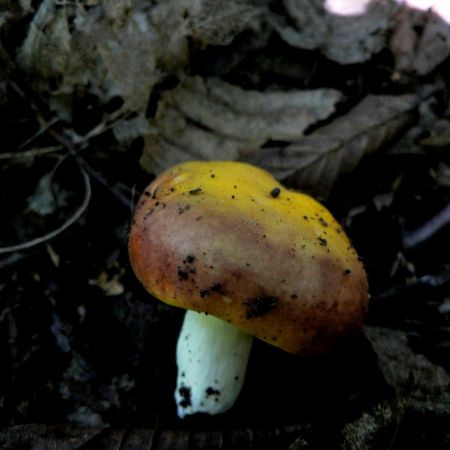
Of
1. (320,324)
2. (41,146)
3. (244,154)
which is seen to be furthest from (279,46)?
(320,324)

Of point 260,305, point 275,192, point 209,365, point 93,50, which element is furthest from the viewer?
point 93,50

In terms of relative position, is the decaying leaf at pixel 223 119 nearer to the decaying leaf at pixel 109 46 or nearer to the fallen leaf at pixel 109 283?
the decaying leaf at pixel 109 46

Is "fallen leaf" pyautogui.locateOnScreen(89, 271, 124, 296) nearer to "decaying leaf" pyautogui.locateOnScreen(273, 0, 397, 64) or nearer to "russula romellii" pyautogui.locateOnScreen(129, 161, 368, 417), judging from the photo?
"russula romellii" pyautogui.locateOnScreen(129, 161, 368, 417)

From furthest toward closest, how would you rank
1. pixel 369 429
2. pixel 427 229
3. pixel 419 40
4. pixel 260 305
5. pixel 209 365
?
1. pixel 419 40
2. pixel 427 229
3. pixel 209 365
4. pixel 369 429
5. pixel 260 305

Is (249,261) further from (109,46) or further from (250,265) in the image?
(109,46)

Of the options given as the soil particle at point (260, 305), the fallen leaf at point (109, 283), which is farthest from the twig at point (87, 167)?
the soil particle at point (260, 305)

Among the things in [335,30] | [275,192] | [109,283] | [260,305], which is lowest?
[109,283]

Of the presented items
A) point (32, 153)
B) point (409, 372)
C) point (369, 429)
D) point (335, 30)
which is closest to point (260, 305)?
point (369, 429)
